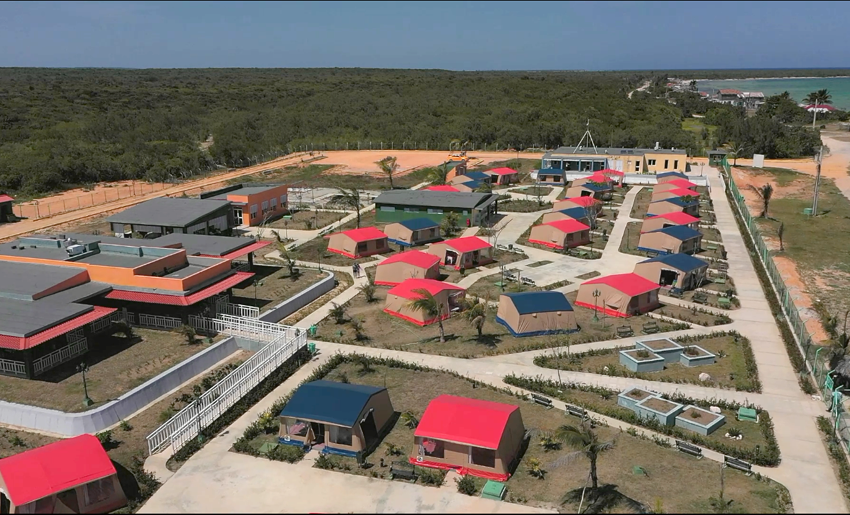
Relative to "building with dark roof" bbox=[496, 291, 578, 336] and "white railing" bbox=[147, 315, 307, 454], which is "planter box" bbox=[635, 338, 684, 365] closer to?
"building with dark roof" bbox=[496, 291, 578, 336]

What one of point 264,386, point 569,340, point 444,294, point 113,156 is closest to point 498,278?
point 444,294

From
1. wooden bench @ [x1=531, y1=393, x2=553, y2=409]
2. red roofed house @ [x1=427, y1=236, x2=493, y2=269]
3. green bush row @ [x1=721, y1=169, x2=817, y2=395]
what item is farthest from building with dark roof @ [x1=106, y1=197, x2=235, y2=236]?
green bush row @ [x1=721, y1=169, x2=817, y2=395]

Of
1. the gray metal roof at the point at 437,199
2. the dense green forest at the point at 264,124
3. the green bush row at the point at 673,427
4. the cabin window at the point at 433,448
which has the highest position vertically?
the dense green forest at the point at 264,124

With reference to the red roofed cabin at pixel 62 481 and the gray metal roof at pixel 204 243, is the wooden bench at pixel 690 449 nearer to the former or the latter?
the red roofed cabin at pixel 62 481

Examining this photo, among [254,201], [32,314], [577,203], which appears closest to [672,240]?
[577,203]

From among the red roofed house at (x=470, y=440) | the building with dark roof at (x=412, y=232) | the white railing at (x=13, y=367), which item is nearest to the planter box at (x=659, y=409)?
the red roofed house at (x=470, y=440)
